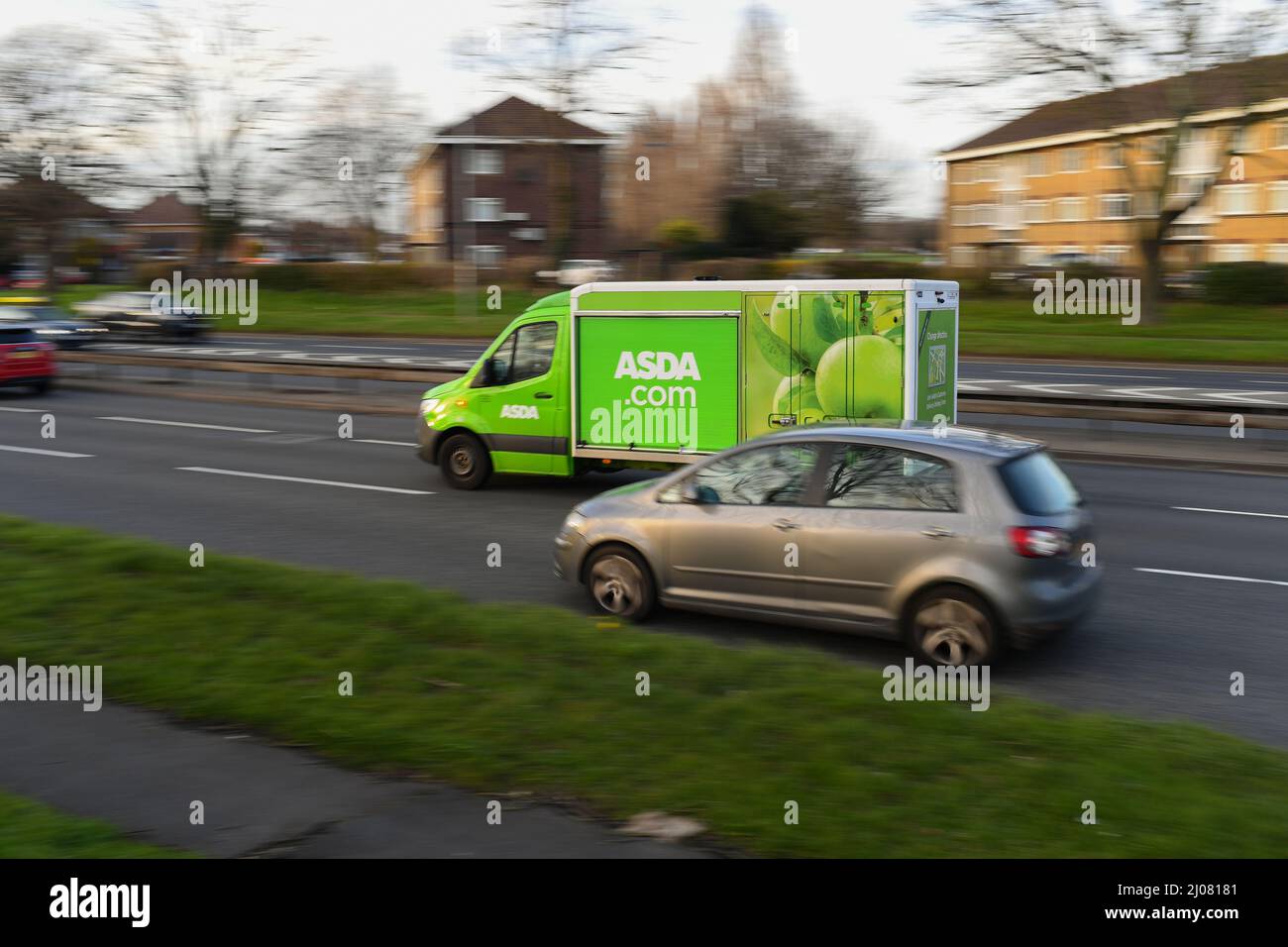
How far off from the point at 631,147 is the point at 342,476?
165 ft

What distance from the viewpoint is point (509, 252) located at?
81.1 m

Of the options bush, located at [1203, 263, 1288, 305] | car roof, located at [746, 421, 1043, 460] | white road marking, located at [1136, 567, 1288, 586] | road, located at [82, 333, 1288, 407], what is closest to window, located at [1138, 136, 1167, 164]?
bush, located at [1203, 263, 1288, 305]

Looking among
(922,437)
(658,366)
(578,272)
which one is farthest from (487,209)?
(922,437)

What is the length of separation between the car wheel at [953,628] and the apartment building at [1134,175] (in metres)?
29.1

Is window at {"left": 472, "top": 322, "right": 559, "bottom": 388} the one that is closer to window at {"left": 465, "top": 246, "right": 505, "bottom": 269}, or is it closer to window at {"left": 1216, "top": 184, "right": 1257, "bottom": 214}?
window at {"left": 1216, "top": 184, "right": 1257, "bottom": 214}

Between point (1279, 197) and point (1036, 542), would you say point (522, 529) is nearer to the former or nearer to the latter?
point (1036, 542)

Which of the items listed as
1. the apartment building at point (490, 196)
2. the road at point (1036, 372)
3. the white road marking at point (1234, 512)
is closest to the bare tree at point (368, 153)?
the apartment building at point (490, 196)

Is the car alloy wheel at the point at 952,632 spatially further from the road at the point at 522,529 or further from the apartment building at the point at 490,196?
the apartment building at the point at 490,196

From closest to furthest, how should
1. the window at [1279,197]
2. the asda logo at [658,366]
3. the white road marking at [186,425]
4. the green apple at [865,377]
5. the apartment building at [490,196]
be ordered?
the green apple at [865,377]
the asda logo at [658,366]
the white road marking at [186,425]
the window at [1279,197]
the apartment building at [490,196]

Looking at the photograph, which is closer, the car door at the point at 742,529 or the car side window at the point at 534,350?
the car door at the point at 742,529

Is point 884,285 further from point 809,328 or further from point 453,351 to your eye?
point 453,351

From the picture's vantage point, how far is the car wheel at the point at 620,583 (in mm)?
8672

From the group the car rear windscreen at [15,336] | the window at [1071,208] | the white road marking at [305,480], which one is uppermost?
the window at [1071,208]
